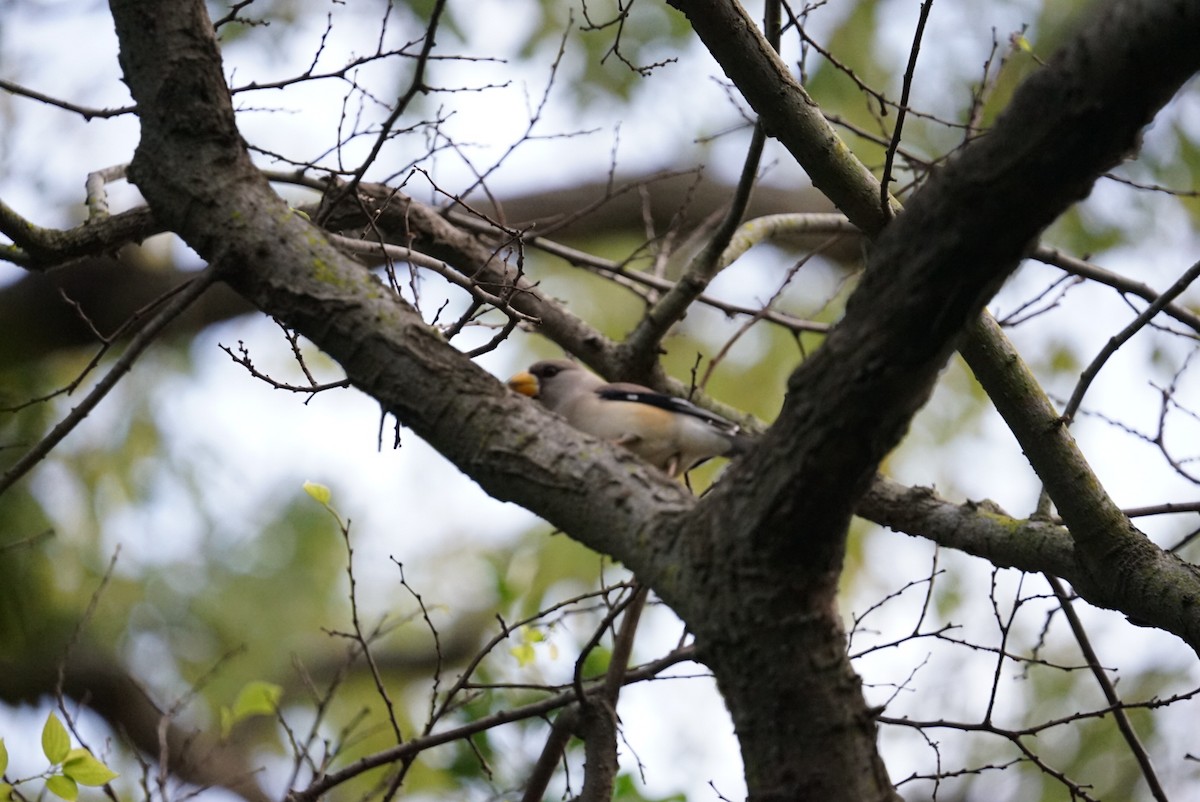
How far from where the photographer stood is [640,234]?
9.27 meters

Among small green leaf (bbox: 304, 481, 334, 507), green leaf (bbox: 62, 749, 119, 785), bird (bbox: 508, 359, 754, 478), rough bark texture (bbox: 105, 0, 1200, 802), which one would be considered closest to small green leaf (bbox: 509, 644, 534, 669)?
bird (bbox: 508, 359, 754, 478)

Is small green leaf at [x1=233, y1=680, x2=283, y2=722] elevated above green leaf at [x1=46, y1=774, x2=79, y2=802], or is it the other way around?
small green leaf at [x1=233, y1=680, x2=283, y2=722]

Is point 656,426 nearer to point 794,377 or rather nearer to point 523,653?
point 523,653

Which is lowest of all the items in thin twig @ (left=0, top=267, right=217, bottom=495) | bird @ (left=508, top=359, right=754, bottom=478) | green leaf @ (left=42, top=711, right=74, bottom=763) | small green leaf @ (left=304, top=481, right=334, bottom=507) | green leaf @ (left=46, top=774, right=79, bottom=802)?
green leaf @ (left=46, top=774, right=79, bottom=802)

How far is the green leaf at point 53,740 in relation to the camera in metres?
3.37

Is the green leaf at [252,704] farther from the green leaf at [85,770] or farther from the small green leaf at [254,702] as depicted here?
the green leaf at [85,770]

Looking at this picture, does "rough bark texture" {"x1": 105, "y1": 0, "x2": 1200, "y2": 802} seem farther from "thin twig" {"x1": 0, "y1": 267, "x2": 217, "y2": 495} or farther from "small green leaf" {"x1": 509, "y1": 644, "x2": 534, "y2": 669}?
"small green leaf" {"x1": 509, "y1": 644, "x2": 534, "y2": 669}

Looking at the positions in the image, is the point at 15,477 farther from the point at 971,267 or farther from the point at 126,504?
the point at 126,504

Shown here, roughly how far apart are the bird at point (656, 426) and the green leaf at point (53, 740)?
2.22 meters

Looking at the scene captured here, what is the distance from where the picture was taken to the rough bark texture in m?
1.70

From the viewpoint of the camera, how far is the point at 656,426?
4.55 meters

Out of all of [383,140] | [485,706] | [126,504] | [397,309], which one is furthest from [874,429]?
[126,504]

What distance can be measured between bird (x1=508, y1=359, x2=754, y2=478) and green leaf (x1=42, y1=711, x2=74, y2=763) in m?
2.22

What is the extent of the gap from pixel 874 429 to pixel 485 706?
3.69 m
